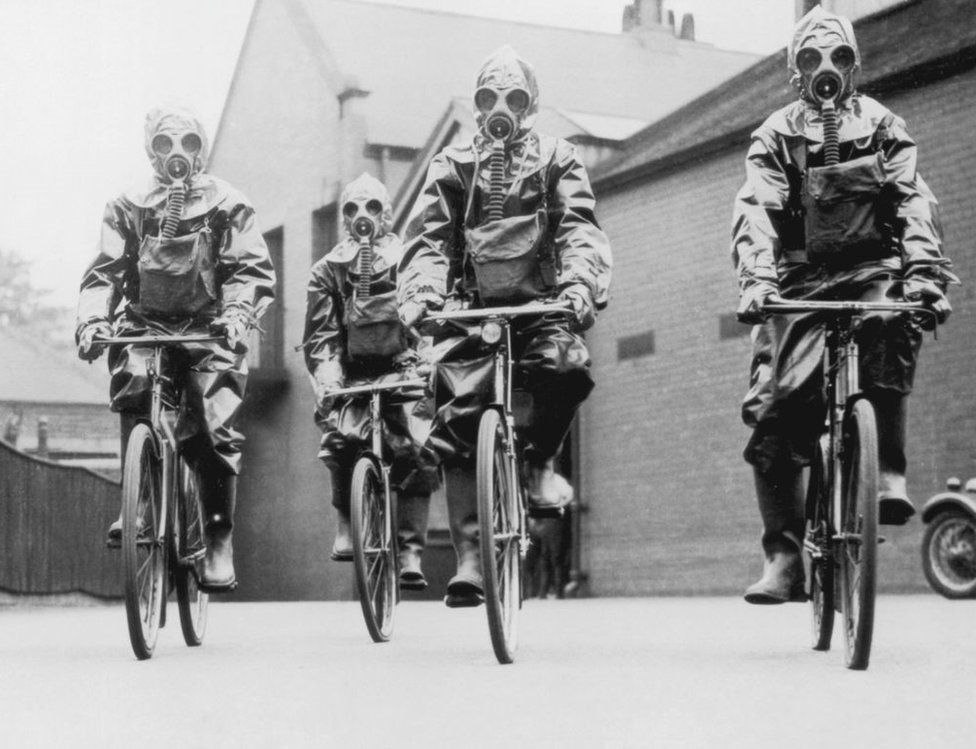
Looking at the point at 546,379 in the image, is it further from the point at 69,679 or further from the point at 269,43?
the point at 269,43

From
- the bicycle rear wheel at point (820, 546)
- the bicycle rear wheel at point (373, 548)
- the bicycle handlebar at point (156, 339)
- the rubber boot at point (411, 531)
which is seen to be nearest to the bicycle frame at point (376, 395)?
the bicycle rear wheel at point (373, 548)

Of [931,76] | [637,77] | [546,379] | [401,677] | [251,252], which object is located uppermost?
[637,77]

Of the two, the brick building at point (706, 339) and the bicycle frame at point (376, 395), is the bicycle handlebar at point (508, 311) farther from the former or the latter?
the brick building at point (706, 339)

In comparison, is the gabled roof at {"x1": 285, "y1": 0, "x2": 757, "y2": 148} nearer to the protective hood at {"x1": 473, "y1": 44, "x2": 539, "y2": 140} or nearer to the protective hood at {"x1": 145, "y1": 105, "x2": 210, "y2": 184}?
the protective hood at {"x1": 145, "y1": 105, "x2": 210, "y2": 184}

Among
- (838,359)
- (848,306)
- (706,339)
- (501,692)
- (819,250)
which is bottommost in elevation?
(501,692)

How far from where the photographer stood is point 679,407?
19516 millimetres

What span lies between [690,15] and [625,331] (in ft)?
42.6

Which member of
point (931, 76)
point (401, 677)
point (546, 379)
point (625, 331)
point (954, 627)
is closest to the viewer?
point (401, 677)

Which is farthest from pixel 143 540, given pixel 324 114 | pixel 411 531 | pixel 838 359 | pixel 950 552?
pixel 324 114

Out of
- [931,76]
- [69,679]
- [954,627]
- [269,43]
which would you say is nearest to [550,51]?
[269,43]

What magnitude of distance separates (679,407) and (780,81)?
324 centimetres

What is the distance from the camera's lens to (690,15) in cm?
3222

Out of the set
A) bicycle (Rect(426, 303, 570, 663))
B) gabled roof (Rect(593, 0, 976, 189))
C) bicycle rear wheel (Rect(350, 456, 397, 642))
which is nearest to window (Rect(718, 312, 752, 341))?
gabled roof (Rect(593, 0, 976, 189))

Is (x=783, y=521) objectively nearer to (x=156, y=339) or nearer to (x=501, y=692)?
(x=501, y=692)
